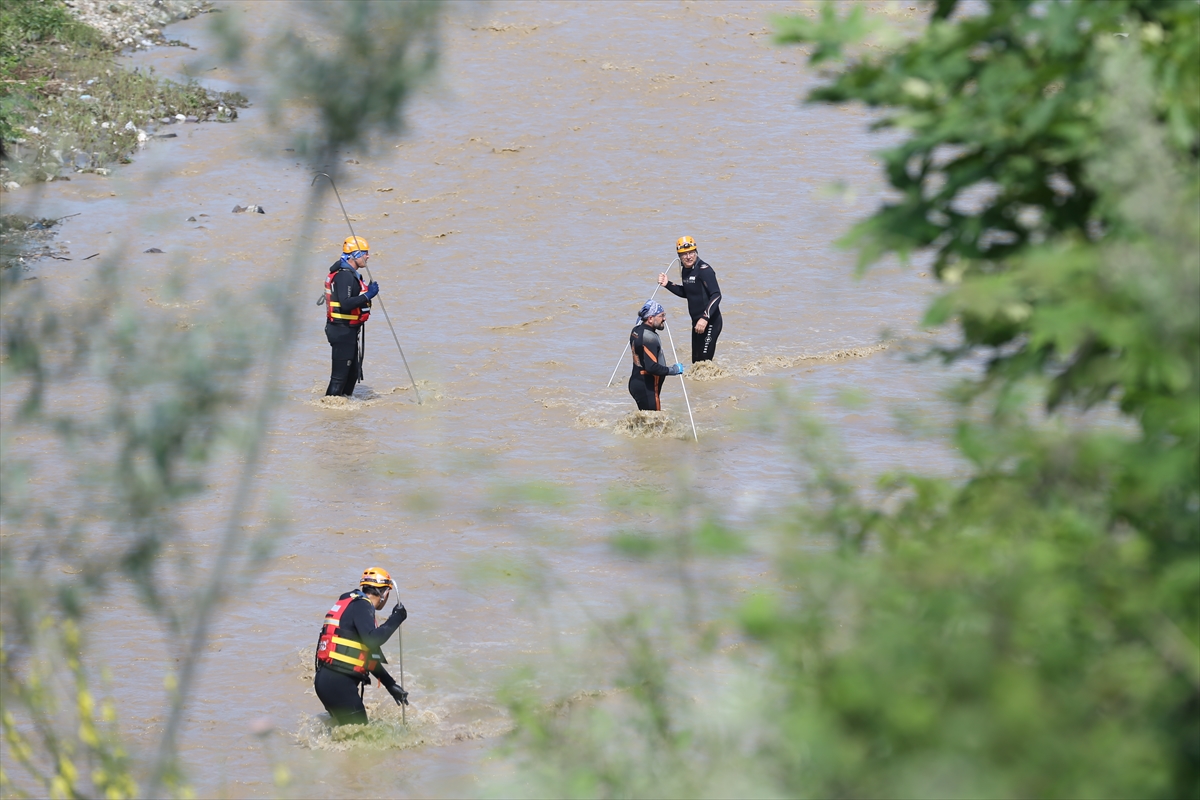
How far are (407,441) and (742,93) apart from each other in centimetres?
1804

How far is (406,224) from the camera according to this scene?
26.5m

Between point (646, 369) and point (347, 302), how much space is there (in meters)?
3.71

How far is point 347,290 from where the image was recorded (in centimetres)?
1786

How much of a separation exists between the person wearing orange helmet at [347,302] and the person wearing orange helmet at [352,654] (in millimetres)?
7767

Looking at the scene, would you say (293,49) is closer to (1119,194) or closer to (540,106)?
Answer: (1119,194)

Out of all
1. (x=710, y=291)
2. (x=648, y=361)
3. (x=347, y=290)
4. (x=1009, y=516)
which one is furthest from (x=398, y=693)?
(x=710, y=291)

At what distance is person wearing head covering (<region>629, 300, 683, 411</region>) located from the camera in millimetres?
16438

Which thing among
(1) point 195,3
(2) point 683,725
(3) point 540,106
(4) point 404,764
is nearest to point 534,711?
(2) point 683,725

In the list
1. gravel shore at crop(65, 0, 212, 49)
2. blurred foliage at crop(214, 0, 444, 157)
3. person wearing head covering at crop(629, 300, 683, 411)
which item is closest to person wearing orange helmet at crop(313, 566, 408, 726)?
blurred foliage at crop(214, 0, 444, 157)

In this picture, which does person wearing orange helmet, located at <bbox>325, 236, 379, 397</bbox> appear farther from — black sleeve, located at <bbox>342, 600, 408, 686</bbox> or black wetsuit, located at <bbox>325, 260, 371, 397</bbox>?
black sleeve, located at <bbox>342, 600, 408, 686</bbox>

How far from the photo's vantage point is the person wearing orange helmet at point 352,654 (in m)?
9.94

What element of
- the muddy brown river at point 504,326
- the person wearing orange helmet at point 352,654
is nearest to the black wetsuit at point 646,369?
the muddy brown river at point 504,326

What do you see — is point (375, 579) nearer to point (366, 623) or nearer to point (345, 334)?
point (366, 623)

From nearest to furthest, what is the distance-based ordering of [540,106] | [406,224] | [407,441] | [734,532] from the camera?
[734,532], [407,441], [406,224], [540,106]
